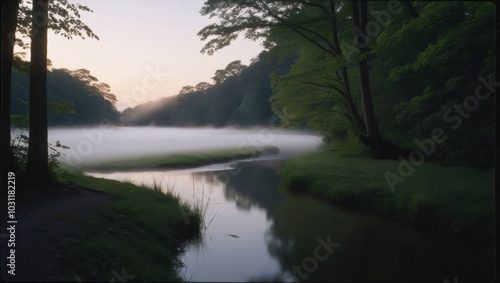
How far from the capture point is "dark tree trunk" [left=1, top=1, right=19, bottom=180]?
22.3ft

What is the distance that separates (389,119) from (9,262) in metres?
19.4

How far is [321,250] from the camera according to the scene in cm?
797

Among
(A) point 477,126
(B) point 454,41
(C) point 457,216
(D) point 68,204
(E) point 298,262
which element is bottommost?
(E) point 298,262

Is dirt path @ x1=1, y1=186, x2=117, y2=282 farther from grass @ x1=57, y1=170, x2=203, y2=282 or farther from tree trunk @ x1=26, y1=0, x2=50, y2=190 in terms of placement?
tree trunk @ x1=26, y1=0, x2=50, y2=190

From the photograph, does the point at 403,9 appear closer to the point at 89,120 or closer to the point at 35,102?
the point at 35,102

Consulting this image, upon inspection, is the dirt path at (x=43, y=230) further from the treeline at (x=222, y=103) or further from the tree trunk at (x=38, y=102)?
the treeline at (x=222, y=103)

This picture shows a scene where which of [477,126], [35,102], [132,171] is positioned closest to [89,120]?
[132,171]

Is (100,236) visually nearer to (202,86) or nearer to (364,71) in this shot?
(364,71)

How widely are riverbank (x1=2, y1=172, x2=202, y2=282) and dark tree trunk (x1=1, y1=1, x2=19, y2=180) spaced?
1.12 meters

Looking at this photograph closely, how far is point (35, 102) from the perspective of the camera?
8.10 meters

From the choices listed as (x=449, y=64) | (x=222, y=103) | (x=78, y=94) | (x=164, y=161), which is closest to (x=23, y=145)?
(x=449, y=64)

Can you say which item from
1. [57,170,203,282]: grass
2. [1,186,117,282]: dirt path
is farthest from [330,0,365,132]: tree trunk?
[1,186,117,282]: dirt path

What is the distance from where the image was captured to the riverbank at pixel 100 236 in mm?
4922

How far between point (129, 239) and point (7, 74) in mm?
4425
